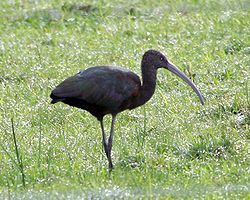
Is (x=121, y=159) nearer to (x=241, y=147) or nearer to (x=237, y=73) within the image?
(x=241, y=147)

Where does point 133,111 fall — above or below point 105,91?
below

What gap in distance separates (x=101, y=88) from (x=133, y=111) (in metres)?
1.96

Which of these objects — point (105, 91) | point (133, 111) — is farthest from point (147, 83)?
point (133, 111)

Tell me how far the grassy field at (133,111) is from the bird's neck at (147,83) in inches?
17.6

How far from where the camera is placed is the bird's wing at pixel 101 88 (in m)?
9.25

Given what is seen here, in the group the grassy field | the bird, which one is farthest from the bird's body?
the grassy field

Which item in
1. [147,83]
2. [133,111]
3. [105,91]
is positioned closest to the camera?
[105,91]

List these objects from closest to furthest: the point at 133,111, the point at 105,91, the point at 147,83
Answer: the point at 105,91, the point at 147,83, the point at 133,111

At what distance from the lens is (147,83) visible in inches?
376

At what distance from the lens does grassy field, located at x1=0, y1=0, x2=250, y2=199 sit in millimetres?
8406

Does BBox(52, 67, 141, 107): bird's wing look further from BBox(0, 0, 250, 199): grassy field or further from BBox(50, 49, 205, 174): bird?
BBox(0, 0, 250, 199): grassy field

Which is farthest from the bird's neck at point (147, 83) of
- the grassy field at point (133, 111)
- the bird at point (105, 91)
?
the grassy field at point (133, 111)

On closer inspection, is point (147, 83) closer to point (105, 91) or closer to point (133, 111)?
point (105, 91)

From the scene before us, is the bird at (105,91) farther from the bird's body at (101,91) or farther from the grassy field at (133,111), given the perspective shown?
the grassy field at (133,111)
